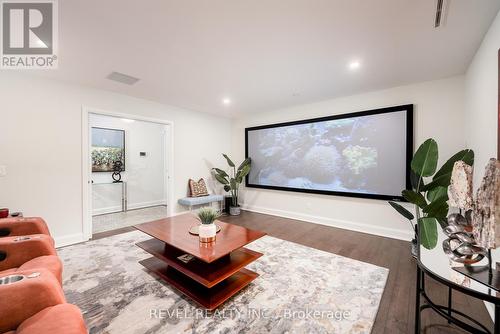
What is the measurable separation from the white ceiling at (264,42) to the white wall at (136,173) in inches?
91.6

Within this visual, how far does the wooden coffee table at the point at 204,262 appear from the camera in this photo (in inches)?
72.9

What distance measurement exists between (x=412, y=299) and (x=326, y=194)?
240 cm

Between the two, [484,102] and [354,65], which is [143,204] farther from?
[484,102]

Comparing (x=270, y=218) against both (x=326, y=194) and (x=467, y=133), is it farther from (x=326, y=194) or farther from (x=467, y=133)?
(x=467, y=133)

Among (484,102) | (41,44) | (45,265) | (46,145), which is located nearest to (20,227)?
(45,265)

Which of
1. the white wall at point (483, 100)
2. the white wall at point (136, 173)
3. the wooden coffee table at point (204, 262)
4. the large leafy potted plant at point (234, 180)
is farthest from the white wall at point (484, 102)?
the white wall at point (136, 173)

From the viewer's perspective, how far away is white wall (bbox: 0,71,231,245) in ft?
9.28

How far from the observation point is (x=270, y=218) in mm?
4789

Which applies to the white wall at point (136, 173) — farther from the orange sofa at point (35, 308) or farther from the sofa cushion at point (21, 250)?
the orange sofa at point (35, 308)

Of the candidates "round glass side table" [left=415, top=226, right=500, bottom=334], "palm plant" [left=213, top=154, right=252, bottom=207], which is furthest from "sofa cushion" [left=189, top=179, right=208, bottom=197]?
"round glass side table" [left=415, top=226, right=500, bottom=334]

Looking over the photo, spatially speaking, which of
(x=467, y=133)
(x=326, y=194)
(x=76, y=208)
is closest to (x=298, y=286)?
(x=326, y=194)

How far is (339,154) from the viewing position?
4039 millimetres

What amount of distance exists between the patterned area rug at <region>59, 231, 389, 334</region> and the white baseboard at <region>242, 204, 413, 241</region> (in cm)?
131

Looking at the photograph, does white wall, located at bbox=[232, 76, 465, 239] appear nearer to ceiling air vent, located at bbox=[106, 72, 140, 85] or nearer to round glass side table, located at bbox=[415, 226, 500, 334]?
round glass side table, located at bbox=[415, 226, 500, 334]
